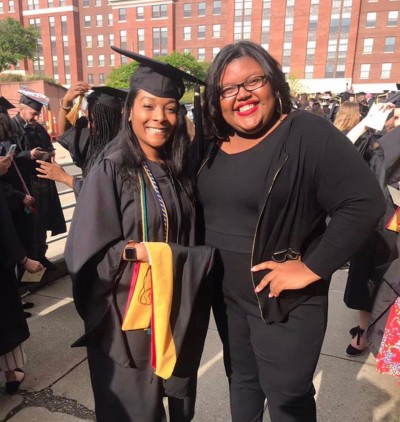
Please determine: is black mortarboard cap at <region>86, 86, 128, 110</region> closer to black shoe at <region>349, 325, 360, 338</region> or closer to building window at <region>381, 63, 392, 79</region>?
black shoe at <region>349, 325, 360, 338</region>

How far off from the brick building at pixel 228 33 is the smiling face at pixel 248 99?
44347 mm

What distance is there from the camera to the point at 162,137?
5.39 ft

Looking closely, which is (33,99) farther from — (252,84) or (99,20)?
(99,20)

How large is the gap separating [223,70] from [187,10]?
→ 206ft

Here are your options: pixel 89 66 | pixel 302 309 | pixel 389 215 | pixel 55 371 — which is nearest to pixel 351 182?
pixel 302 309

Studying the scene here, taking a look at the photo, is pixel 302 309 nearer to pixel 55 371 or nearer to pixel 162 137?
pixel 162 137

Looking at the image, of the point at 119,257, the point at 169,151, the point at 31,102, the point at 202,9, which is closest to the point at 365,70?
the point at 202,9

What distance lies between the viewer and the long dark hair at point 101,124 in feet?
9.61

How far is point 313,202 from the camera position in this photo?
4.83 ft

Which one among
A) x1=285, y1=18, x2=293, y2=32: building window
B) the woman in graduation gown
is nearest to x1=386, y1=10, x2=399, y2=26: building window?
x1=285, y1=18, x2=293, y2=32: building window

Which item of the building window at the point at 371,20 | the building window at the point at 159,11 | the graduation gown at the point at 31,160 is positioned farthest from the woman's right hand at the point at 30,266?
the building window at the point at 159,11

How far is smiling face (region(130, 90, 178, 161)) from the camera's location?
1.62m

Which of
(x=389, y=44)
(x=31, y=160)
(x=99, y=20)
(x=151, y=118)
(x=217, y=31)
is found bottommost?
(x=31, y=160)

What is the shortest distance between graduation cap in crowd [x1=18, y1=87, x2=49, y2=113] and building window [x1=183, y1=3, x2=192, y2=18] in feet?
195
